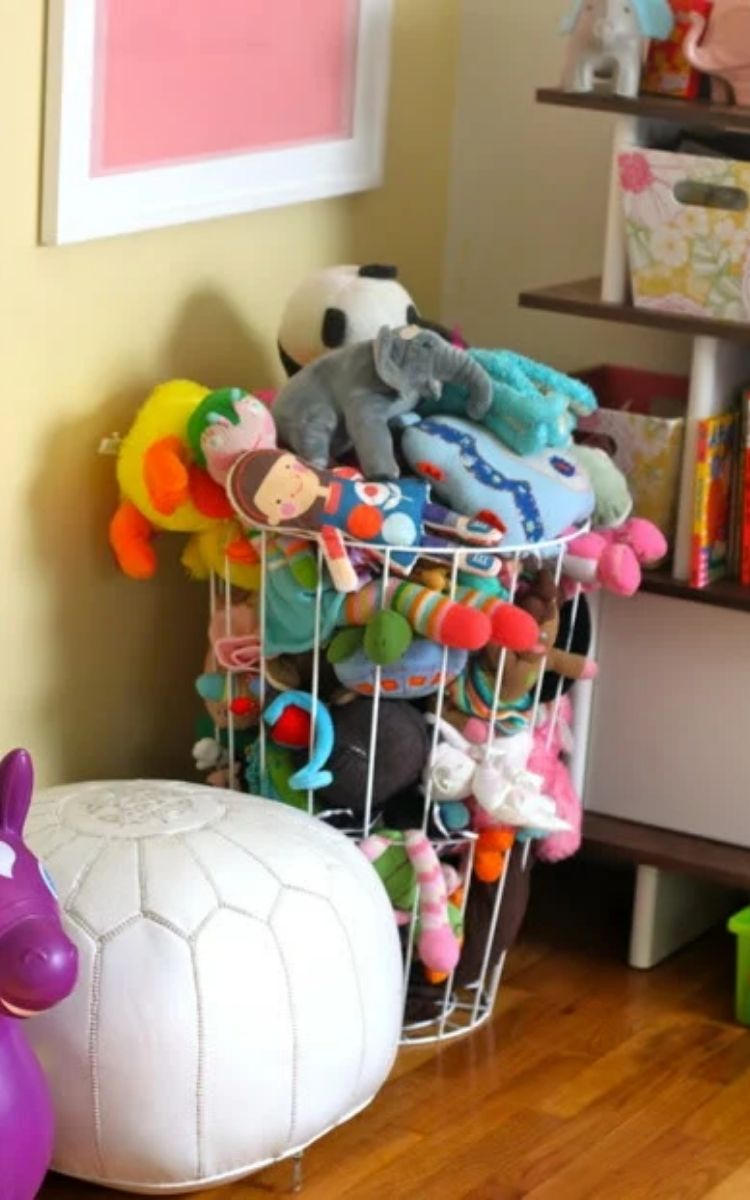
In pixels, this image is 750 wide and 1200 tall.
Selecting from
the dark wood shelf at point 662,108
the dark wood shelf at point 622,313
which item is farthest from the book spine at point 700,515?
the dark wood shelf at point 662,108

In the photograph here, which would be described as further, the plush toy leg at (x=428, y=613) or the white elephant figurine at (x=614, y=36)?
the white elephant figurine at (x=614, y=36)

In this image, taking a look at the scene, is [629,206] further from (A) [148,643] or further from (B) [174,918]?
(B) [174,918]

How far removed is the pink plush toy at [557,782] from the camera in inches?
90.0

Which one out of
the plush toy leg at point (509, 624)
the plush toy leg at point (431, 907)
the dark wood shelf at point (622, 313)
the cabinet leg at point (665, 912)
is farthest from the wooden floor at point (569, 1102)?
the dark wood shelf at point (622, 313)

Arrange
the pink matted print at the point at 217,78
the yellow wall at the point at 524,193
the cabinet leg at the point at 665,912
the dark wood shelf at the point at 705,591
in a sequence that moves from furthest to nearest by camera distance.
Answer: the yellow wall at the point at 524,193 → the cabinet leg at the point at 665,912 → the dark wood shelf at the point at 705,591 → the pink matted print at the point at 217,78

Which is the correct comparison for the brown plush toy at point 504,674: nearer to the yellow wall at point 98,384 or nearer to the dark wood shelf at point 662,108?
the yellow wall at point 98,384

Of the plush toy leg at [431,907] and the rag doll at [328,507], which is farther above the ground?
the rag doll at [328,507]

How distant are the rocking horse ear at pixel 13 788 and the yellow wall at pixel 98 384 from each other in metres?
0.37

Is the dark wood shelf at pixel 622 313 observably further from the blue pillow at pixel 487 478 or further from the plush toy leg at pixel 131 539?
Answer: the plush toy leg at pixel 131 539

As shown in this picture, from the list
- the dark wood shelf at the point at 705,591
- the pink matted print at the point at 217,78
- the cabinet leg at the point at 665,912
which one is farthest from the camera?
the cabinet leg at the point at 665,912

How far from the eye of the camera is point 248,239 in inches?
93.1

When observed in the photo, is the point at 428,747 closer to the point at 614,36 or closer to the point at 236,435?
the point at 236,435

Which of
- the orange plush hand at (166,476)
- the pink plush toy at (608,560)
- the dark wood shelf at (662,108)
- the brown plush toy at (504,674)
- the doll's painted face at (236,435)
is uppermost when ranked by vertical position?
the dark wood shelf at (662,108)

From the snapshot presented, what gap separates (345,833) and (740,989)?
500 mm
